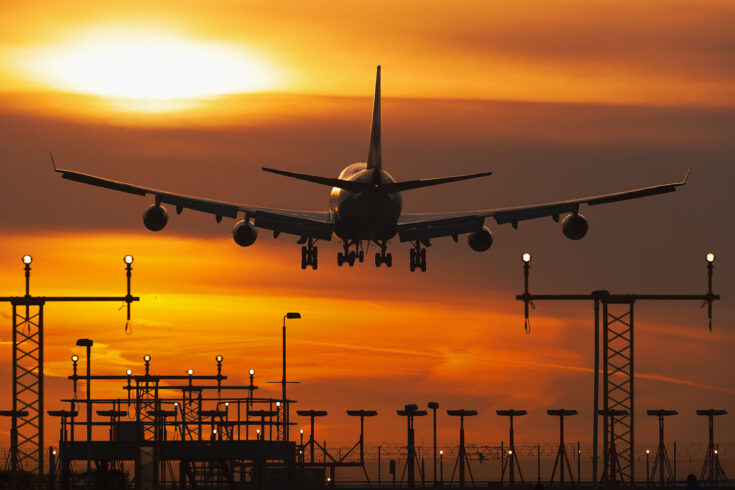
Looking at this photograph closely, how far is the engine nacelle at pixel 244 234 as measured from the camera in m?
99.5

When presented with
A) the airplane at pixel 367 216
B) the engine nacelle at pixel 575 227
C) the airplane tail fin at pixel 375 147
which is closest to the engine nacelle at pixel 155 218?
the airplane at pixel 367 216

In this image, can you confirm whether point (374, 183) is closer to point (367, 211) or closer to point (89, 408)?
point (367, 211)

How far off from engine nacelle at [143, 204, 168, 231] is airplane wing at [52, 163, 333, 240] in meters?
1.97

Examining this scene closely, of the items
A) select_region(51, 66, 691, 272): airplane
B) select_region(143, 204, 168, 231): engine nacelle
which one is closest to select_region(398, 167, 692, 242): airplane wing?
select_region(51, 66, 691, 272): airplane

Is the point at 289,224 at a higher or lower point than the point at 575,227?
higher

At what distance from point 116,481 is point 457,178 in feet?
94.9

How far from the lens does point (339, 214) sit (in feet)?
318

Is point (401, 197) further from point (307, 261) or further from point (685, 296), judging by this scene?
point (685, 296)

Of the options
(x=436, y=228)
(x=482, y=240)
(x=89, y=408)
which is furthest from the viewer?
(x=482, y=240)

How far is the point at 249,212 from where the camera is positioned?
101 m

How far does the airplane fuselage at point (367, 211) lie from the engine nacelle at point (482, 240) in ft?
25.4

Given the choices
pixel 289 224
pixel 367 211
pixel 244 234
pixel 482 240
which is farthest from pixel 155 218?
pixel 482 240

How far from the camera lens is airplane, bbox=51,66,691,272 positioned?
310 ft

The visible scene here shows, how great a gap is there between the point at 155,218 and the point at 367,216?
46.5ft
